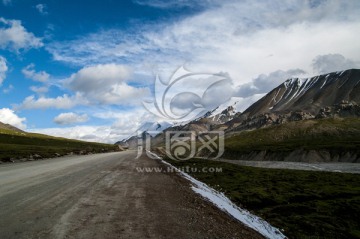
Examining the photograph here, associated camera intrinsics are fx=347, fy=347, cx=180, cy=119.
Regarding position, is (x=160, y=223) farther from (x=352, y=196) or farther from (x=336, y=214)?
(x=352, y=196)

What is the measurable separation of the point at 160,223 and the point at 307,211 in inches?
581

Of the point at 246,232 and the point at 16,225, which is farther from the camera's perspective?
the point at 246,232

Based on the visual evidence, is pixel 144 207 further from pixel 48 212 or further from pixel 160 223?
pixel 48 212

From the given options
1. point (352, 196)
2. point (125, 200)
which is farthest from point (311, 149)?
point (125, 200)

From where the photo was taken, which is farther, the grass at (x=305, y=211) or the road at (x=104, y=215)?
the grass at (x=305, y=211)

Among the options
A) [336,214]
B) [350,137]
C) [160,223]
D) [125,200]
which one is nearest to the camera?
[160,223]

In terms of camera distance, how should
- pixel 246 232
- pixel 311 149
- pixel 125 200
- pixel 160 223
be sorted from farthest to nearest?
pixel 311 149 → pixel 125 200 → pixel 246 232 → pixel 160 223

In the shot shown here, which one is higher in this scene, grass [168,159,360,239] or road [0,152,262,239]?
road [0,152,262,239]

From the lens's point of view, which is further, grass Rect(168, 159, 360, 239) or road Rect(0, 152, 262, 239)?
grass Rect(168, 159, 360, 239)

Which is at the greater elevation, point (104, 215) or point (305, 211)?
point (104, 215)

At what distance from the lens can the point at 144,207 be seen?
15.8m

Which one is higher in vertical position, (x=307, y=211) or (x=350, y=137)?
(x=350, y=137)

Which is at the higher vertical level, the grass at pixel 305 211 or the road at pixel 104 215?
the road at pixel 104 215

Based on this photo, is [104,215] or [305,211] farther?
[305,211]
